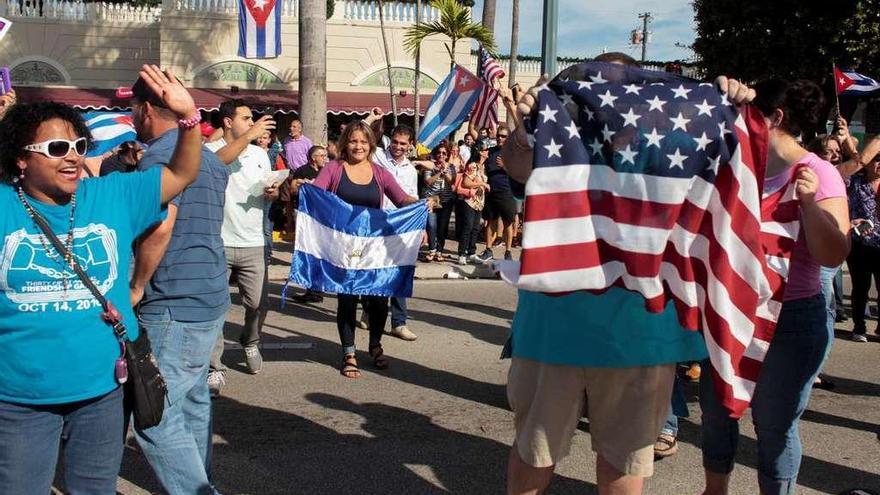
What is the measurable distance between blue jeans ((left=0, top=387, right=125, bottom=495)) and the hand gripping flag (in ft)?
4.47

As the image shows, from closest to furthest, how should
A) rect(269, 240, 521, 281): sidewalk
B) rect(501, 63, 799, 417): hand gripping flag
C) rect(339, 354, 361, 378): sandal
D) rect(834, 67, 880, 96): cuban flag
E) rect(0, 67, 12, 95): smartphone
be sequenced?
rect(501, 63, 799, 417): hand gripping flag < rect(339, 354, 361, 378): sandal < rect(0, 67, 12, 95): smartphone < rect(269, 240, 521, 281): sidewalk < rect(834, 67, 880, 96): cuban flag

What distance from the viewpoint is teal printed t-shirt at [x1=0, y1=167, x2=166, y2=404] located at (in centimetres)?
268

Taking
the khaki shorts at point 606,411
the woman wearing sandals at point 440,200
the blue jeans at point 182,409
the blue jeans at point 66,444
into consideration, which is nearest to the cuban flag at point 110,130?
the blue jeans at point 182,409

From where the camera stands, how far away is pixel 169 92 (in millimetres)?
2938

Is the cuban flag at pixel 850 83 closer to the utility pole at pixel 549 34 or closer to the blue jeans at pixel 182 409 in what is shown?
the utility pole at pixel 549 34

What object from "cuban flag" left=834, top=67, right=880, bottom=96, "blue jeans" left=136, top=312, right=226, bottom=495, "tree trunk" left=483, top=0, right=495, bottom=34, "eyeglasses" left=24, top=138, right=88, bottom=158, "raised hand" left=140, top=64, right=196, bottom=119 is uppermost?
"tree trunk" left=483, top=0, right=495, bottom=34

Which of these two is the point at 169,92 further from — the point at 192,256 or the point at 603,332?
the point at 603,332

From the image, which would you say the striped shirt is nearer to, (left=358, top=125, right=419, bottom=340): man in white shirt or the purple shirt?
(left=358, top=125, right=419, bottom=340): man in white shirt

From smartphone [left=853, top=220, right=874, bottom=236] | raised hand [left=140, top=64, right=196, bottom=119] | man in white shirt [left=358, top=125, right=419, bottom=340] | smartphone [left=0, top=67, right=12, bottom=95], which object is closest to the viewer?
raised hand [left=140, top=64, right=196, bottom=119]

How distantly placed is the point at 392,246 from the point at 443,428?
2064 millimetres

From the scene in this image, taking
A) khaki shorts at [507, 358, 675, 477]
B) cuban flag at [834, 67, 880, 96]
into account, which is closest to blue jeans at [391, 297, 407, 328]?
khaki shorts at [507, 358, 675, 477]

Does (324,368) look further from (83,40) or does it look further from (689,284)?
(83,40)

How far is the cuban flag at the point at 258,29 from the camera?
18.0 meters

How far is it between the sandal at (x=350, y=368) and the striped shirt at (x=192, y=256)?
8.68 ft
